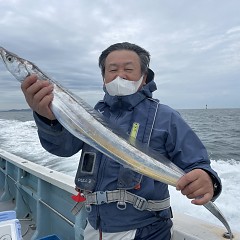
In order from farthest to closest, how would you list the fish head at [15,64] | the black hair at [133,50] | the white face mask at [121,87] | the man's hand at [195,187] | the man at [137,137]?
1. the black hair at [133,50]
2. the white face mask at [121,87]
3. the man at [137,137]
4. the fish head at [15,64]
5. the man's hand at [195,187]

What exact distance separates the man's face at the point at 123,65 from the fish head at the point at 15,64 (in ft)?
2.17

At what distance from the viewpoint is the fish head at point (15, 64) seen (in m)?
1.85

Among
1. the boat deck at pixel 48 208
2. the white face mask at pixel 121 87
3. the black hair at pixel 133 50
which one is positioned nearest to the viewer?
the white face mask at pixel 121 87

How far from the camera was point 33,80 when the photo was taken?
1813 mm

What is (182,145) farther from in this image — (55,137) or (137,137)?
(55,137)

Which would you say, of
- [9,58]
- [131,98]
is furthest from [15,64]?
[131,98]

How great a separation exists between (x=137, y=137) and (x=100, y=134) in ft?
1.11

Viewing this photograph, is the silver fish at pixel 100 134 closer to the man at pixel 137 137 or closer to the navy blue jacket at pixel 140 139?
the man at pixel 137 137

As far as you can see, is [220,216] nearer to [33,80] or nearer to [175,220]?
[175,220]

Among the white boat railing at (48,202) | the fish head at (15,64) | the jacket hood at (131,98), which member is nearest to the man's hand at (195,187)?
the jacket hood at (131,98)

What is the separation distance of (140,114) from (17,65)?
36.9 inches

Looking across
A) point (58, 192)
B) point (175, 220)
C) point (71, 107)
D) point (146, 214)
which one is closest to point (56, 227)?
point (58, 192)

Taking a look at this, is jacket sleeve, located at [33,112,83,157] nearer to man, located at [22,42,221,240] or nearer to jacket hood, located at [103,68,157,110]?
man, located at [22,42,221,240]

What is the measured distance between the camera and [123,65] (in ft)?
7.34
